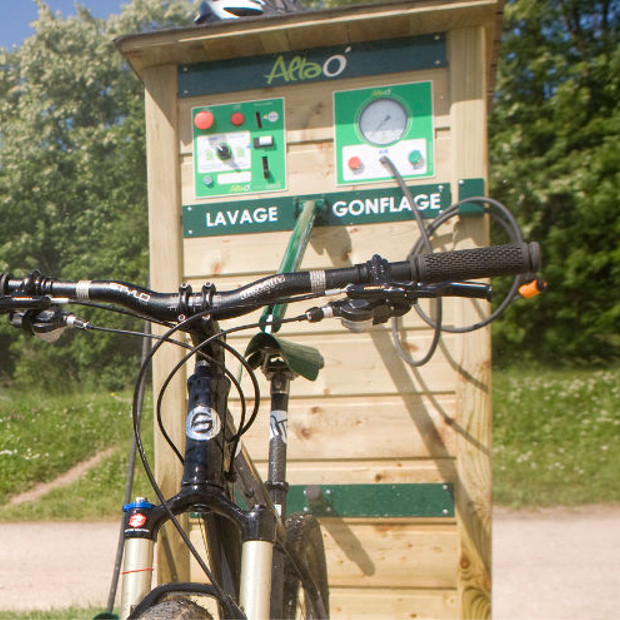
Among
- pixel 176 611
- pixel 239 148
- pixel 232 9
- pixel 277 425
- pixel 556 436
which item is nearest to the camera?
pixel 176 611

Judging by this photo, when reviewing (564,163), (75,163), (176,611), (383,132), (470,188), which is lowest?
(176,611)

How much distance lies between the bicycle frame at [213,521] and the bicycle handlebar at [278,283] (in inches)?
3.1

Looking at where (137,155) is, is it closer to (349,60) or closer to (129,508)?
(349,60)

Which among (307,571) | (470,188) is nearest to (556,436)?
(470,188)

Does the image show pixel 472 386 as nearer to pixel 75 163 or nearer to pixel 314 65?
pixel 314 65

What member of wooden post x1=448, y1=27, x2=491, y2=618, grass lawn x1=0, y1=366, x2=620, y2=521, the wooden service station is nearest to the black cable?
the wooden service station

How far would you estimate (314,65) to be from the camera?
308cm

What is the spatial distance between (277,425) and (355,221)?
47.6 inches

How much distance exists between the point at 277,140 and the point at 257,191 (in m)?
0.22

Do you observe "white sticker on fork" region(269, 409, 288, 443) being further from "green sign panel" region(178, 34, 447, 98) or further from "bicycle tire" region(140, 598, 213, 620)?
"green sign panel" region(178, 34, 447, 98)

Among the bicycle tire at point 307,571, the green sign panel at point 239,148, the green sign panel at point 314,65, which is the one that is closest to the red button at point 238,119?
the green sign panel at point 239,148

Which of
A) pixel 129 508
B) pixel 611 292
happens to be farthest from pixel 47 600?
pixel 611 292

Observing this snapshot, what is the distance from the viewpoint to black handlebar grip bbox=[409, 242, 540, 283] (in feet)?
4.66

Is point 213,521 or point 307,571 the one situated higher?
point 213,521
